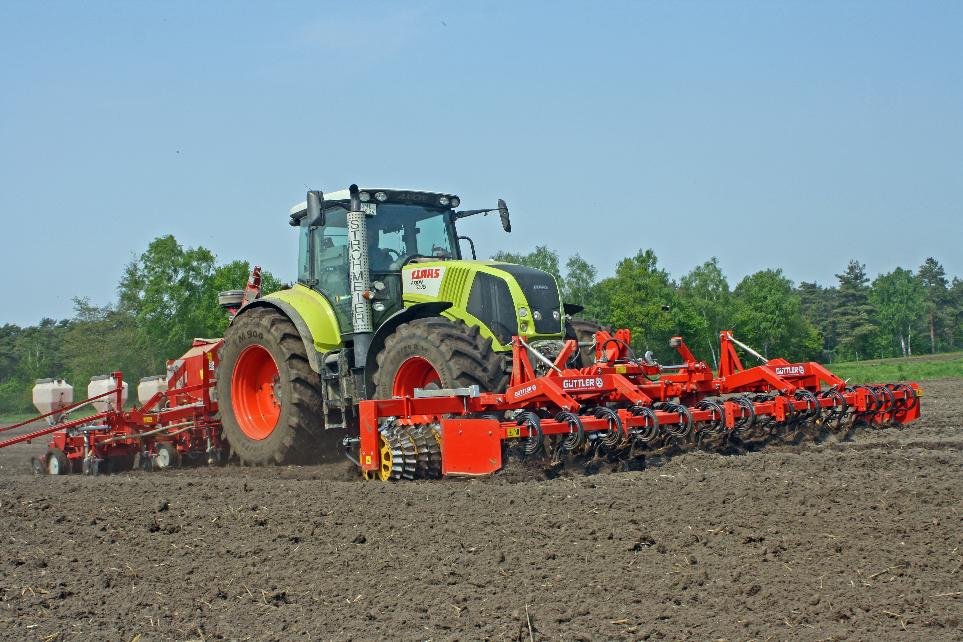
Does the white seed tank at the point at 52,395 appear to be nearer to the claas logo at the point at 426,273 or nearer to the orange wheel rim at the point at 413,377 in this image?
the claas logo at the point at 426,273

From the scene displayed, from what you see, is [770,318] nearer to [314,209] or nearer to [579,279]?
[579,279]

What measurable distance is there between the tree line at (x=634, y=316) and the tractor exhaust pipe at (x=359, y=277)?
1469cm

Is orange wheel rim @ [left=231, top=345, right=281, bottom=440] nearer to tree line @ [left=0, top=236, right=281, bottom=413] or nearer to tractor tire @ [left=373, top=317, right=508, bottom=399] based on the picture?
tractor tire @ [left=373, top=317, right=508, bottom=399]

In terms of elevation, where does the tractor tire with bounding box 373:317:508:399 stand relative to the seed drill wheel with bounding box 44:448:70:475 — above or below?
above

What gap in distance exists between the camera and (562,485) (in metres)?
6.72

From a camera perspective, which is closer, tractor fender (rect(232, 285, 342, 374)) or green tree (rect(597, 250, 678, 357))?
tractor fender (rect(232, 285, 342, 374))

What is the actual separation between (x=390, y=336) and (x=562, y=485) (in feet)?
8.61

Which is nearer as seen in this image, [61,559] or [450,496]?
[61,559]

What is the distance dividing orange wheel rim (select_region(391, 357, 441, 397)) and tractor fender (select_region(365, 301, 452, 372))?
0.46m

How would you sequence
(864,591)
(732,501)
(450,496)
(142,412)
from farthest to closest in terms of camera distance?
(142,412) < (450,496) < (732,501) < (864,591)

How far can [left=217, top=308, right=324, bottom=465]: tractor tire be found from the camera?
371 inches

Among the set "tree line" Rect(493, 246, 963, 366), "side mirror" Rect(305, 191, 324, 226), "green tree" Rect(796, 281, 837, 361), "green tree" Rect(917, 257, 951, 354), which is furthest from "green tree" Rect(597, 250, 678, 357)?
"green tree" Rect(917, 257, 951, 354)

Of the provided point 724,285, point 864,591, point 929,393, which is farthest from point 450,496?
point 724,285

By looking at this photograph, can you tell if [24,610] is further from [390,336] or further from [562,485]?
[390,336]
